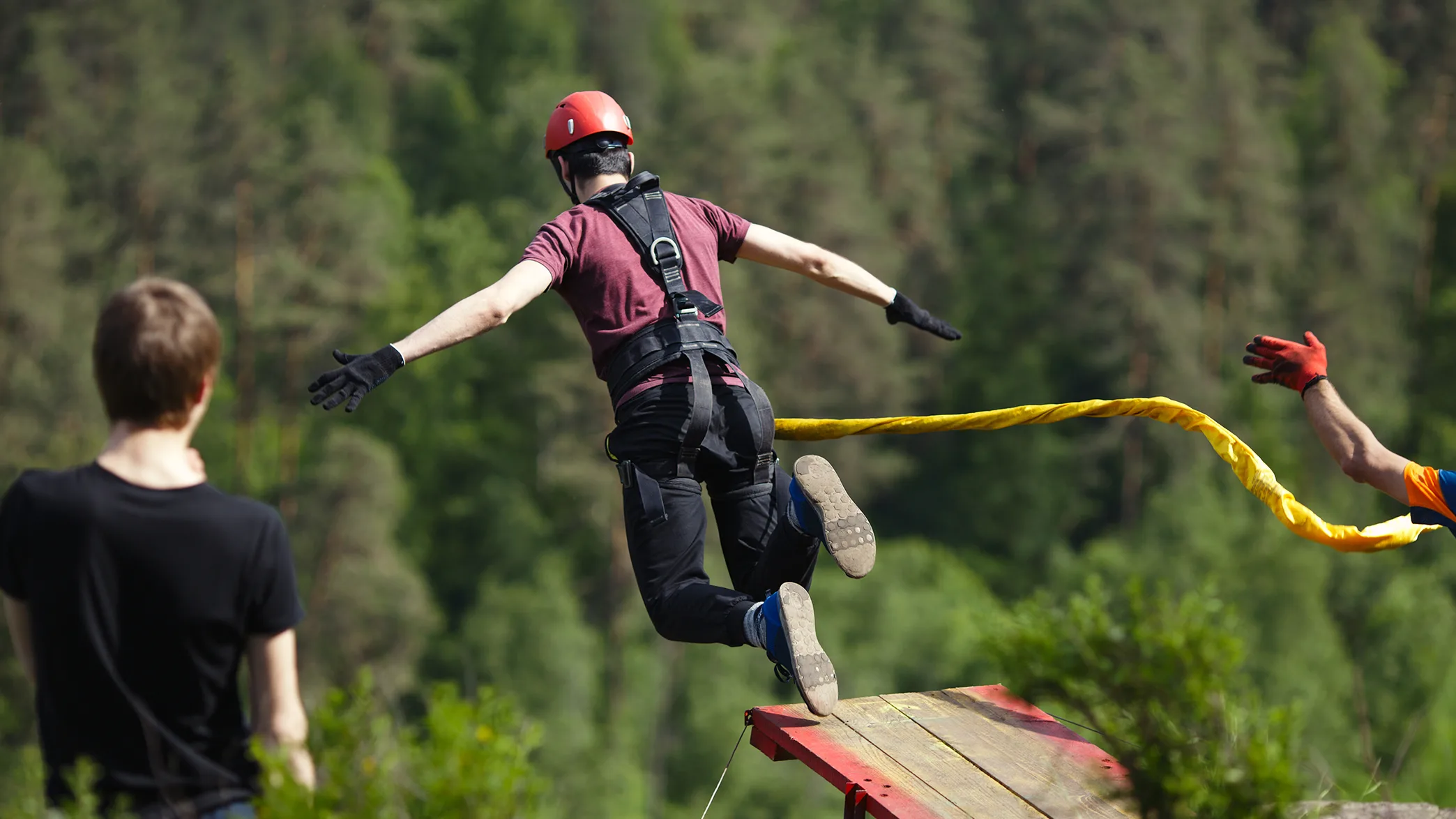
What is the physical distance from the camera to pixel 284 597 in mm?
2551

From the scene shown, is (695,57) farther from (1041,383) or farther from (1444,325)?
(1444,325)

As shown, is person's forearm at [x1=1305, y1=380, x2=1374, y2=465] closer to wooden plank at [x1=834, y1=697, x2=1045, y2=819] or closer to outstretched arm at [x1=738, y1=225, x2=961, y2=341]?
outstretched arm at [x1=738, y1=225, x2=961, y2=341]

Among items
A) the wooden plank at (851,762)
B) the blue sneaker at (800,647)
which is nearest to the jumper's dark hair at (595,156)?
the blue sneaker at (800,647)

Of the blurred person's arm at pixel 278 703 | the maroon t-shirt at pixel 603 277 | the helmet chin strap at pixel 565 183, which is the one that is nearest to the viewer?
the blurred person's arm at pixel 278 703

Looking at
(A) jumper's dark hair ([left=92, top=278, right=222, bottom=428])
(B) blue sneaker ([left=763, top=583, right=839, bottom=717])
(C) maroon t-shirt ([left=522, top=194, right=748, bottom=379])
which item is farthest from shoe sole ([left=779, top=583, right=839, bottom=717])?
(A) jumper's dark hair ([left=92, top=278, right=222, bottom=428])

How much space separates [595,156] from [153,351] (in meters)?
2.46

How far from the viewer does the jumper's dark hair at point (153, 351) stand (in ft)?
7.99

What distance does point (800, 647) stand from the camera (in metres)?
3.97

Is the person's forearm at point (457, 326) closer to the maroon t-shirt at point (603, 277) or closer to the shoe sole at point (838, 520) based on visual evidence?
the maroon t-shirt at point (603, 277)

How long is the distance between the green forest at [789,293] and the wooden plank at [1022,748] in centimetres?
2084

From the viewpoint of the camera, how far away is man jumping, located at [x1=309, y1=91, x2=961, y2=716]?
4.18 m

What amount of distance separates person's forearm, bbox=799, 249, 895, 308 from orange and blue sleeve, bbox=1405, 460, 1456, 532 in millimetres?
1725

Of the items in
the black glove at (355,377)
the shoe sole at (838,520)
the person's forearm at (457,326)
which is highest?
the person's forearm at (457,326)

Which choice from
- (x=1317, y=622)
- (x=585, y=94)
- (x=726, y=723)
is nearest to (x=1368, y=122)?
(x=1317, y=622)
